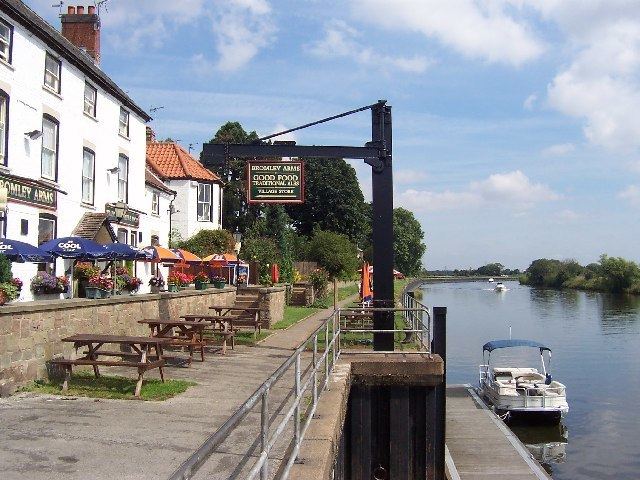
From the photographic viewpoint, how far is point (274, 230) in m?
55.6

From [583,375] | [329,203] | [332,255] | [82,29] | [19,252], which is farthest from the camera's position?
[329,203]

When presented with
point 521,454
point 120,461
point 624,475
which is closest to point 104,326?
point 120,461

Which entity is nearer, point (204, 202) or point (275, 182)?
point (275, 182)

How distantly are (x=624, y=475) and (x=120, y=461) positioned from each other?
16.7 meters

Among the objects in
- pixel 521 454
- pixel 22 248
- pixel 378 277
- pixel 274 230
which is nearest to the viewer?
pixel 22 248

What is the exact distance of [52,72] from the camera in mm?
18875

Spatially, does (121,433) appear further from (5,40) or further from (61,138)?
(61,138)

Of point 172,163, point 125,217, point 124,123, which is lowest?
point 125,217

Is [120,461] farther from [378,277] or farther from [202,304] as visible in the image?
[202,304]

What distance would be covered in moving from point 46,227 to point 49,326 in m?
8.06

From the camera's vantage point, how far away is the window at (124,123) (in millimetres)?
24172

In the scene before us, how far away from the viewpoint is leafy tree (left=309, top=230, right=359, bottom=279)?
51.2 metres

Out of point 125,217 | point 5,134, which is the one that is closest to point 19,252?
point 5,134

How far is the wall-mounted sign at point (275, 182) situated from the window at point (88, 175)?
8.69 m
